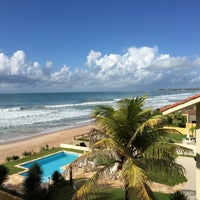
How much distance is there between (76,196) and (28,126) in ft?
112

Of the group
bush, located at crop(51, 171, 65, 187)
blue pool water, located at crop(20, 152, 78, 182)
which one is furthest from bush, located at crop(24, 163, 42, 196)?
blue pool water, located at crop(20, 152, 78, 182)

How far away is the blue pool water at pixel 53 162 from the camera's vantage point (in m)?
17.3

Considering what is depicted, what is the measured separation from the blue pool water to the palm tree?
10723 mm

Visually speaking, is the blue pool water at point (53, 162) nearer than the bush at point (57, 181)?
No

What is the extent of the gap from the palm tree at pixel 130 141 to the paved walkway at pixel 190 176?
15.2 feet

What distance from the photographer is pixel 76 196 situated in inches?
247

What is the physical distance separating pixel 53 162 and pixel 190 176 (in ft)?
33.3

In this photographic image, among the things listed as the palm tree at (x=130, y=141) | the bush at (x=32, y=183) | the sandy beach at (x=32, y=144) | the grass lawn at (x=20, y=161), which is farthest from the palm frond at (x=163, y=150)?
the sandy beach at (x=32, y=144)

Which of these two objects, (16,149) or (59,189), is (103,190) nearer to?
(59,189)

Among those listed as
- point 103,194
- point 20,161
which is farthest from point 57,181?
point 20,161

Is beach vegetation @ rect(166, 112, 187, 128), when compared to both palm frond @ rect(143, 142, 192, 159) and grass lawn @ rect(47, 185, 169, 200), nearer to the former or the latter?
grass lawn @ rect(47, 185, 169, 200)

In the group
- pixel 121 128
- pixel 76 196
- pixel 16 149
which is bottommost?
pixel 16 149

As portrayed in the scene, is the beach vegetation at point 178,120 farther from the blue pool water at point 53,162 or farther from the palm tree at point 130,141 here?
the palm tree at point 130,141

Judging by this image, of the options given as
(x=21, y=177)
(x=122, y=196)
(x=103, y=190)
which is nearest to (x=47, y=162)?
(x=21, y=177)
